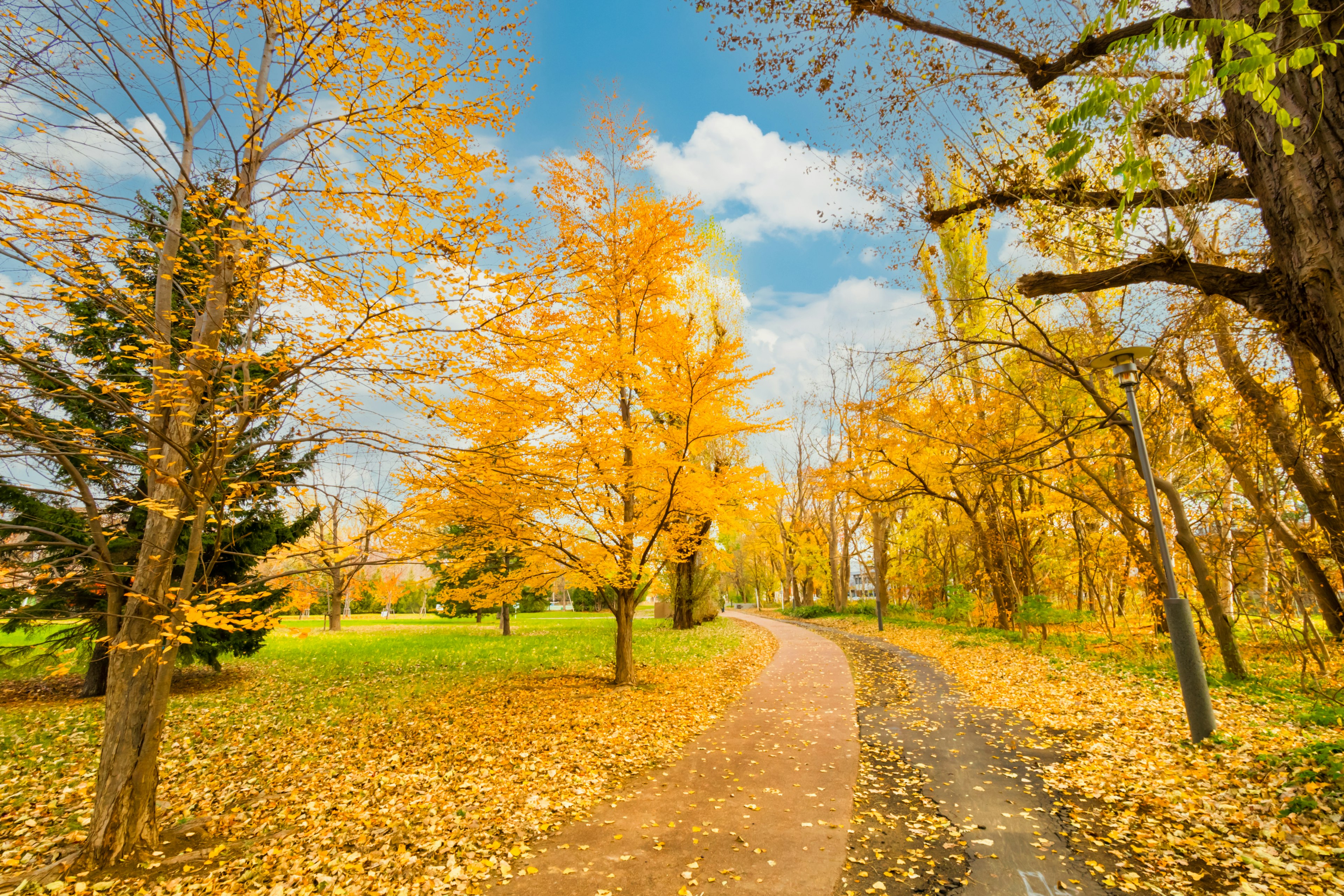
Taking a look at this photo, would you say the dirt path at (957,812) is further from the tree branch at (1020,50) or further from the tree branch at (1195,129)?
the tree branch at (1020,50)

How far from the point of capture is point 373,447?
458cm

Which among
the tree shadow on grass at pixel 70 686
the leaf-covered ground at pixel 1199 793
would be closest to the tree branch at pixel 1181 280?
the leaf-covered ground at pixel 1199 793

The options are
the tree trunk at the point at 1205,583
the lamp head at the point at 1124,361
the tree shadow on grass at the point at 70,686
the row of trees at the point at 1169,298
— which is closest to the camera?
the row of trees at the point at 1169,298

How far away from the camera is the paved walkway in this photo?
378 cm

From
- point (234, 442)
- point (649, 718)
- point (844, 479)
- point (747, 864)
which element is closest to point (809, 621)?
point (844, 479)

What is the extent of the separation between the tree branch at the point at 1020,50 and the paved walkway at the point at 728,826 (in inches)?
239

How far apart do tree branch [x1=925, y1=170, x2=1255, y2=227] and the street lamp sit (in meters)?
2.02

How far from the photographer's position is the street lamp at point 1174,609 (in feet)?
19.4

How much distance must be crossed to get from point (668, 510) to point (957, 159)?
5.71 metres

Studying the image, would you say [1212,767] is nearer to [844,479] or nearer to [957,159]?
[957,159]

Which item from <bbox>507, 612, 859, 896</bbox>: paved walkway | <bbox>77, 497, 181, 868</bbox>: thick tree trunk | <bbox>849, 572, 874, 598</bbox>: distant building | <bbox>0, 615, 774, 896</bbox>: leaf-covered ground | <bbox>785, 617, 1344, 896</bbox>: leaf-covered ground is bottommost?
<bbox>849, 572, 874, 598</bbox>: distant building

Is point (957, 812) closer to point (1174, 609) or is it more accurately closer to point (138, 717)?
point (1174, 609)

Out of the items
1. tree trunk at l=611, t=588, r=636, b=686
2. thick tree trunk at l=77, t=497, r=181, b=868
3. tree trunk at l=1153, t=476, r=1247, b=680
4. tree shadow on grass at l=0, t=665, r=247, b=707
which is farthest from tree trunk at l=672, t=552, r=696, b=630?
thick tree trunk at l=77, t=497, r=181, b=868

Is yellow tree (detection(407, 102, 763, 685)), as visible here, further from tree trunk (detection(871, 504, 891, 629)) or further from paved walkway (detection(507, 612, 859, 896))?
tree trunk (detection(871, 504, 891, 629))
